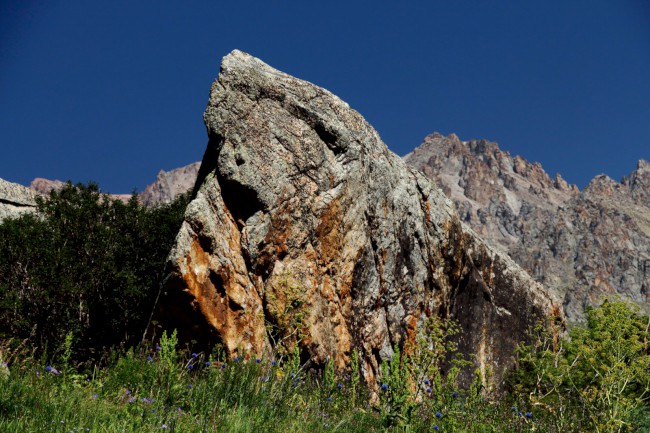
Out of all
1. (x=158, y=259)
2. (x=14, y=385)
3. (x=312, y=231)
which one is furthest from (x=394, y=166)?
(x=14, y=385)

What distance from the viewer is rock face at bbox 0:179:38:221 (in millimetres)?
23922

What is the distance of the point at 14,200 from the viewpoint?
2458 cm

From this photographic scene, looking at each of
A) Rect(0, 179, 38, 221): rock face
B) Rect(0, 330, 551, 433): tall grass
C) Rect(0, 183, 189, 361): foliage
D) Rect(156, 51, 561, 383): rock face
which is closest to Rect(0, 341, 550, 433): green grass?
Rect(0, 330, 551, 433): tall grass

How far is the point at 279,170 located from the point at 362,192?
2.66m

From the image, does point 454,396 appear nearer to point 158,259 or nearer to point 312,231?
point 312,231

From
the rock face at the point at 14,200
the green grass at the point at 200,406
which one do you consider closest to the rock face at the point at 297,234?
the green grass at the point at 200,406

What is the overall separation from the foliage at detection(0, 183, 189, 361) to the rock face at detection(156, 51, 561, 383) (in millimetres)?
5105

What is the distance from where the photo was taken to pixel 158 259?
2009 cm

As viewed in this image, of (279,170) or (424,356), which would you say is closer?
(424,356)

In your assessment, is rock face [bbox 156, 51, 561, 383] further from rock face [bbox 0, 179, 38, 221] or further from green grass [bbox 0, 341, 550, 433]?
rock face [bbox 0, 179, 38, 221]

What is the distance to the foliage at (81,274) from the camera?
17.1 meters

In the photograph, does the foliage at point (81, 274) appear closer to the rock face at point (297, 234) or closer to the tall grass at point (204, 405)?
the rock face at point (297, 234)

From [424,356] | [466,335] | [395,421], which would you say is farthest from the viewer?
[466,335]

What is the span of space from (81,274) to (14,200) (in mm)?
9230
